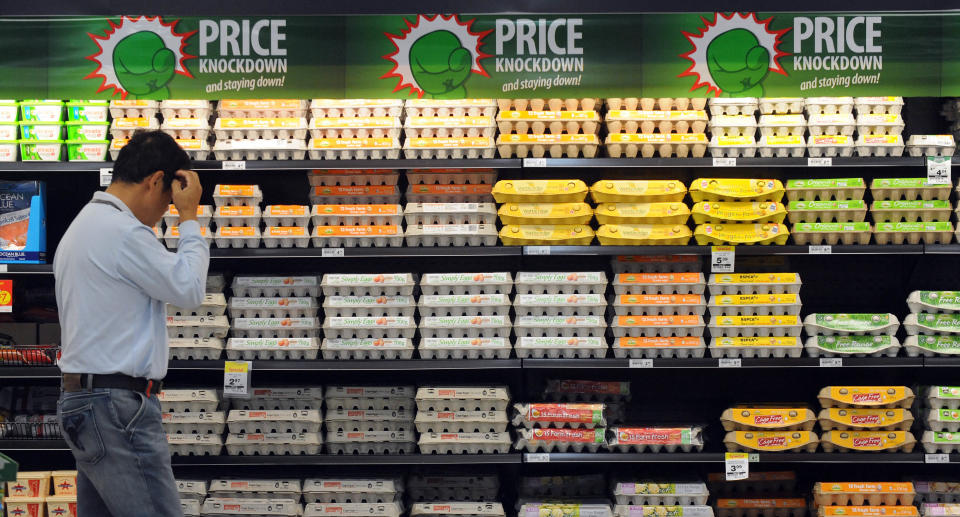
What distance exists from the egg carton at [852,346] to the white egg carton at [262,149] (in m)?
2.84

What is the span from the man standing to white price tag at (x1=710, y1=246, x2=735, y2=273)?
268 centimetres

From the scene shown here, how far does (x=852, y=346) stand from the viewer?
15.8ft

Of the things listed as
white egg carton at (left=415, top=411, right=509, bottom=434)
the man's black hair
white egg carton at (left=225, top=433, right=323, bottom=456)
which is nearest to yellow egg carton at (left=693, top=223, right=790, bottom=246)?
white egg carton at (left=415, top=411, right=509, bottom=434)

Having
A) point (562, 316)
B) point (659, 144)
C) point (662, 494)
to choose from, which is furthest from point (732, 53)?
point (662, 494)

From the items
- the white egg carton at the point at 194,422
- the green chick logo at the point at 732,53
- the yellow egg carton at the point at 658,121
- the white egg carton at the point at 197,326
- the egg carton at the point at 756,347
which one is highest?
the green chick logo at the point at 732,53

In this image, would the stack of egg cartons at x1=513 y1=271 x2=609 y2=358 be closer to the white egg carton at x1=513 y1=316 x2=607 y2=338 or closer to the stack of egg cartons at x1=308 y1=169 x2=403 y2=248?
the white egg carton at x1=513 y1=316 x2=607 y2=338

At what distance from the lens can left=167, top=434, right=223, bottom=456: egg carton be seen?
4.83 metres

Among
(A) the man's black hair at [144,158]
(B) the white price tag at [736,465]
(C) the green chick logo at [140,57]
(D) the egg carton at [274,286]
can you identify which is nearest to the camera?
(A) the man's black hair at [144,158]

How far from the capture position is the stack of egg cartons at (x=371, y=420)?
4.86 m

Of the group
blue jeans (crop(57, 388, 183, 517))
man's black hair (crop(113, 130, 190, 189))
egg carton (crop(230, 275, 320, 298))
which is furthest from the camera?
egg carton (crop(230, 275, 320, 298))

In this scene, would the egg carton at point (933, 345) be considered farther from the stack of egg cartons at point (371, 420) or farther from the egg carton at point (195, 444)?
the egg carton at point (195, 444)

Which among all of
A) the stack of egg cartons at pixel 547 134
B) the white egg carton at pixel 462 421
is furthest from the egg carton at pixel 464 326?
the stack of egg cartons at pixel 547 134

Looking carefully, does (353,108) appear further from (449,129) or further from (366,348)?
(366,348)

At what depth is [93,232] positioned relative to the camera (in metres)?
3.06
